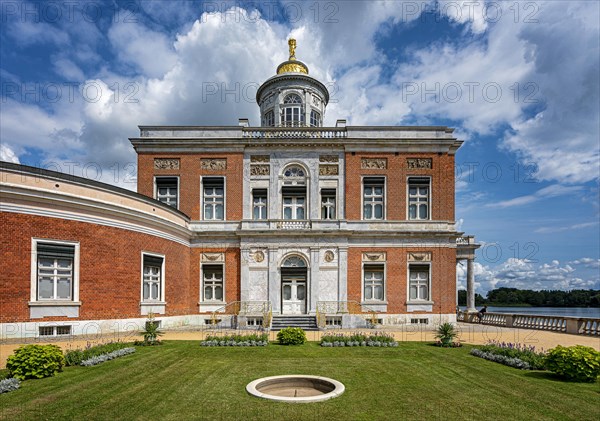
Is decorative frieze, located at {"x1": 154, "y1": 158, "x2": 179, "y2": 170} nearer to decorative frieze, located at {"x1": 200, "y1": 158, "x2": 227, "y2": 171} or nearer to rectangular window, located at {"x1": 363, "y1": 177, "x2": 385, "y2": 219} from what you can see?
decorative frieze, located at {"x1": 200, "y1": 158, "x2": 227, "y2": 171}

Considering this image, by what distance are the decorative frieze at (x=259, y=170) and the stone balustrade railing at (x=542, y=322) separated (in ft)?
59.7

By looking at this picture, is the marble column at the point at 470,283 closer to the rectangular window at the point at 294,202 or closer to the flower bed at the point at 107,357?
the rectangular window at the point at 294,202

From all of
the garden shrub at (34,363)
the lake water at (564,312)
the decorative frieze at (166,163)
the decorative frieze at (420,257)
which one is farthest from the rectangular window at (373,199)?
the lake water at (564,312)

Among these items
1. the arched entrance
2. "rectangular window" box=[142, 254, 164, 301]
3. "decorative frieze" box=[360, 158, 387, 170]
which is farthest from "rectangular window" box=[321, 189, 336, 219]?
"rectangular window" box=[142, 254, 164, 301]

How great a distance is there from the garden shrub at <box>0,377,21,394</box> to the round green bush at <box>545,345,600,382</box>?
13.4 metres

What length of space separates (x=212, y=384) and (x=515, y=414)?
664 cm

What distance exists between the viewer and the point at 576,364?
10.1 m

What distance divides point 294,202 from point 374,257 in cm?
629

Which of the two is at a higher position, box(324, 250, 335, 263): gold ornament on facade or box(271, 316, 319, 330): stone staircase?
box(324, 250, 335, 263): gold ornament on facade

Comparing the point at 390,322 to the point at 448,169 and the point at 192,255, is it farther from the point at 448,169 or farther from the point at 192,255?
the point at 192,255

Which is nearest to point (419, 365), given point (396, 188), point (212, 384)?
point (212, 384)

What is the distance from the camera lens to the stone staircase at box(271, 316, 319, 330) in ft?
72.3

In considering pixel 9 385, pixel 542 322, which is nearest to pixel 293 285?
pixel 542 322

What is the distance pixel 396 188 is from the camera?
A: 25.5 m
